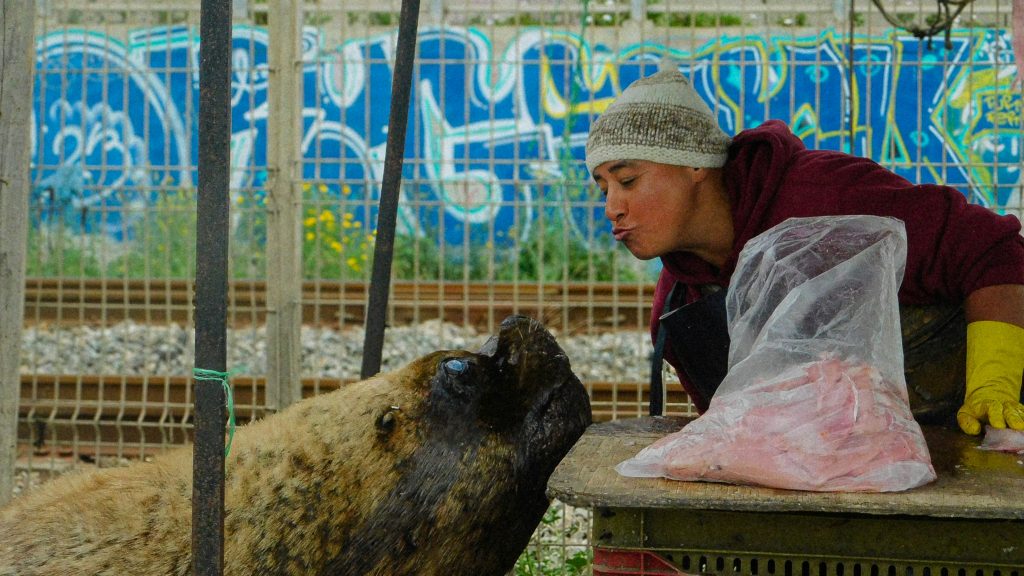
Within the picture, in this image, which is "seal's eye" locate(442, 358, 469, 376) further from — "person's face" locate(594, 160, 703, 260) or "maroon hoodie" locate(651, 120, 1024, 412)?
"maroon hoodie" locate(651, 120, 1024, 412)

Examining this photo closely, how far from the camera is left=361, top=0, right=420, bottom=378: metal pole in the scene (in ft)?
11.9

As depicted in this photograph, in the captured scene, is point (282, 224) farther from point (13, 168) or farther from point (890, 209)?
point (890, 209)

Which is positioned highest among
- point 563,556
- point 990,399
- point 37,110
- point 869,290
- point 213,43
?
point 37,110

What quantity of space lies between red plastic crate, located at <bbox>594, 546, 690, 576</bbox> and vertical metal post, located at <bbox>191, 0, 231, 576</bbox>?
0.75 m

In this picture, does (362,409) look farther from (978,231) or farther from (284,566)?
Result: (978,231)

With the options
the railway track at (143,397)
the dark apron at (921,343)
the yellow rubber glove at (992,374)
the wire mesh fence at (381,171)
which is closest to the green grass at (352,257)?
the wire mesh fence at (381,171)

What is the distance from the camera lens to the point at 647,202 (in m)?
2.97

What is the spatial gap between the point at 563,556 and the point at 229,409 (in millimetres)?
3067

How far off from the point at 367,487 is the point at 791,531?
1.04 metres

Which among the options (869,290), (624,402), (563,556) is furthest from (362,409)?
(624,402)

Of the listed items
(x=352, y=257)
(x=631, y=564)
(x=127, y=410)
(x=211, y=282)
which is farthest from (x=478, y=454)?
(x=352, y=257)

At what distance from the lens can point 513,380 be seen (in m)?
2.79

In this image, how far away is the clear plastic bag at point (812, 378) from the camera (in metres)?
2.07

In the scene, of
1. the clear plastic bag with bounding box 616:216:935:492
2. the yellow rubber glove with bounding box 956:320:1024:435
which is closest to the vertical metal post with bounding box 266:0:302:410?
the clear plastic bag with bounding box 616:216:935:492
